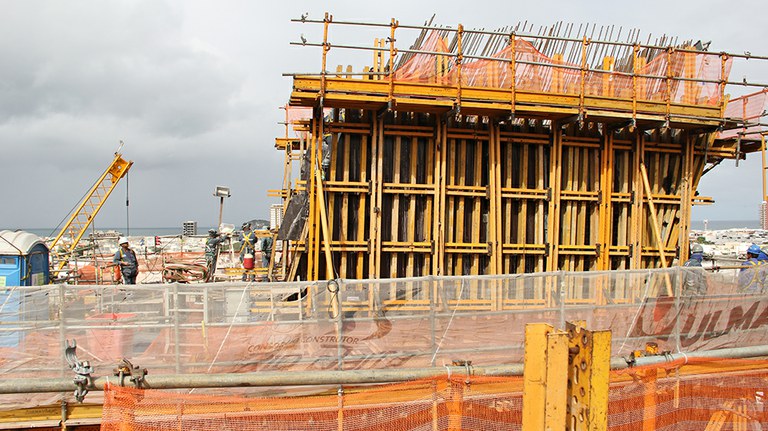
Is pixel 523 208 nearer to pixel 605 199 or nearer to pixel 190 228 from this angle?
pixel 605 199

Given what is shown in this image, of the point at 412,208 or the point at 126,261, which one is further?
the point at 126,261

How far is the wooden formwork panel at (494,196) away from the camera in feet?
34.1

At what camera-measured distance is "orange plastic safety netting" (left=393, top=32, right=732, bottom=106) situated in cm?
1037

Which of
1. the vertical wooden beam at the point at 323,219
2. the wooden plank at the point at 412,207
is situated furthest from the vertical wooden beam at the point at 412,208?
the vertical wooden beam at the point at 323,219

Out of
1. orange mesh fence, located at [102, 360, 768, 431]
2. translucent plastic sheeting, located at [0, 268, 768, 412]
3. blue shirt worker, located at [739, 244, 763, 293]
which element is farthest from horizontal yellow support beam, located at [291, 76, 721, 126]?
orange mesh fence, located at [102, 360, 768, 431]

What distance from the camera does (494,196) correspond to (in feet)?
34.7

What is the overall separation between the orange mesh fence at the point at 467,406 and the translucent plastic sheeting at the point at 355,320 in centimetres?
155

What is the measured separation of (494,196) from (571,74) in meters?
3.36

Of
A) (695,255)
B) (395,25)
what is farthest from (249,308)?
(695,255)

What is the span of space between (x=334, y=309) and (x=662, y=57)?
975 cm

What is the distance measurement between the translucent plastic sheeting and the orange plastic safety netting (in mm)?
4649

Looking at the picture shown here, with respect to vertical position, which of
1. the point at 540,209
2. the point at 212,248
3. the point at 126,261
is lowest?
the point at 126,261

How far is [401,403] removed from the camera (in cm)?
493

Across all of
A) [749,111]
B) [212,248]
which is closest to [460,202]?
[749,111]
